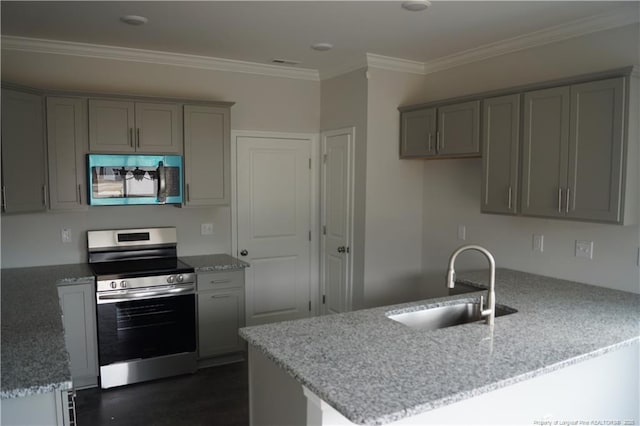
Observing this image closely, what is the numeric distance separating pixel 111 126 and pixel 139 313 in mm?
1456

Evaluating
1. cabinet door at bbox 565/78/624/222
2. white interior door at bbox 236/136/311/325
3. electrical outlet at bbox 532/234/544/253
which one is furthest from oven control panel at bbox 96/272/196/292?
cabinet door at bbox 565/78/624/222

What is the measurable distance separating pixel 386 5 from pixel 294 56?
141 cm

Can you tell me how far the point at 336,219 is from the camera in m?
4.71

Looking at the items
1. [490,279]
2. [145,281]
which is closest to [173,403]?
[145,281]

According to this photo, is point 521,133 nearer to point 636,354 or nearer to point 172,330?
point 636,354

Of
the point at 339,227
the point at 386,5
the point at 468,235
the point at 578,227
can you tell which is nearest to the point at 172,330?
the point at 339,227

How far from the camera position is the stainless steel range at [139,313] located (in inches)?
141

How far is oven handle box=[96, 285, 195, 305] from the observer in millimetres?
3555

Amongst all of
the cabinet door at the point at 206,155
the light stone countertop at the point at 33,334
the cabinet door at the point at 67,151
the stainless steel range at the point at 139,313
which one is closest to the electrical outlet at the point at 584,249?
the cabinet door at the point at 206,155

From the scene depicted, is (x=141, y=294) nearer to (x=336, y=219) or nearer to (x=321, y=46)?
(x=336, y=219)

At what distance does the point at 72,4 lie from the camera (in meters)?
2.95

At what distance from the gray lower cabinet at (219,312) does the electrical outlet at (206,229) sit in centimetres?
62

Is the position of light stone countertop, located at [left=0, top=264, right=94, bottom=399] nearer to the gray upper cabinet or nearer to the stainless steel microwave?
the stainless steel microwave

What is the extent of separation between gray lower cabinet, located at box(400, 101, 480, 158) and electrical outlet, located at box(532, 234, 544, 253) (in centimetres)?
75
